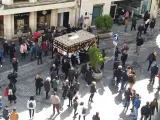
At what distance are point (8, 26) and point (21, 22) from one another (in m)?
1.40

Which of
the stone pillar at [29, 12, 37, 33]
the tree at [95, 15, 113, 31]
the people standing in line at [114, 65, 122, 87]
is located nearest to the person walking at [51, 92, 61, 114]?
the people standing in line at [114, 65, 122, 87]

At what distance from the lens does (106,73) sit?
25.0m

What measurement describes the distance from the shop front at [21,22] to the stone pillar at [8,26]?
57cm

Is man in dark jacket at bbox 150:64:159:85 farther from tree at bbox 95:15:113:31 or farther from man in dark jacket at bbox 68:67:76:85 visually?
tree at bbox 95:15:113:31

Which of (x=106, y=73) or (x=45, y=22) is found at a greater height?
(x=45, y=22)

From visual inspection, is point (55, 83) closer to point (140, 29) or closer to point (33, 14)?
point (33, 14)

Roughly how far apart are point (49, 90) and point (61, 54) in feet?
17.4

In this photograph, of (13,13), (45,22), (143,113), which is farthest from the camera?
(45,22)

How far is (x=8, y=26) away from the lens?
27.8 m

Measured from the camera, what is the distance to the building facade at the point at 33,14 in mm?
26984

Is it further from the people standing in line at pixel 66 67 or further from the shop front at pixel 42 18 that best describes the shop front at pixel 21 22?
the people standing in line at pixel 66 67

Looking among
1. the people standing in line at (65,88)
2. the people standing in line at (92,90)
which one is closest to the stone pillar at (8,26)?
the people standing in line at (65,88)

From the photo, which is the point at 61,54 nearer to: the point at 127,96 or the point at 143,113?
the point at 127,96

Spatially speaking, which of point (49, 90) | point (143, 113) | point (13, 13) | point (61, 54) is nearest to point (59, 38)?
point (61, 54)
